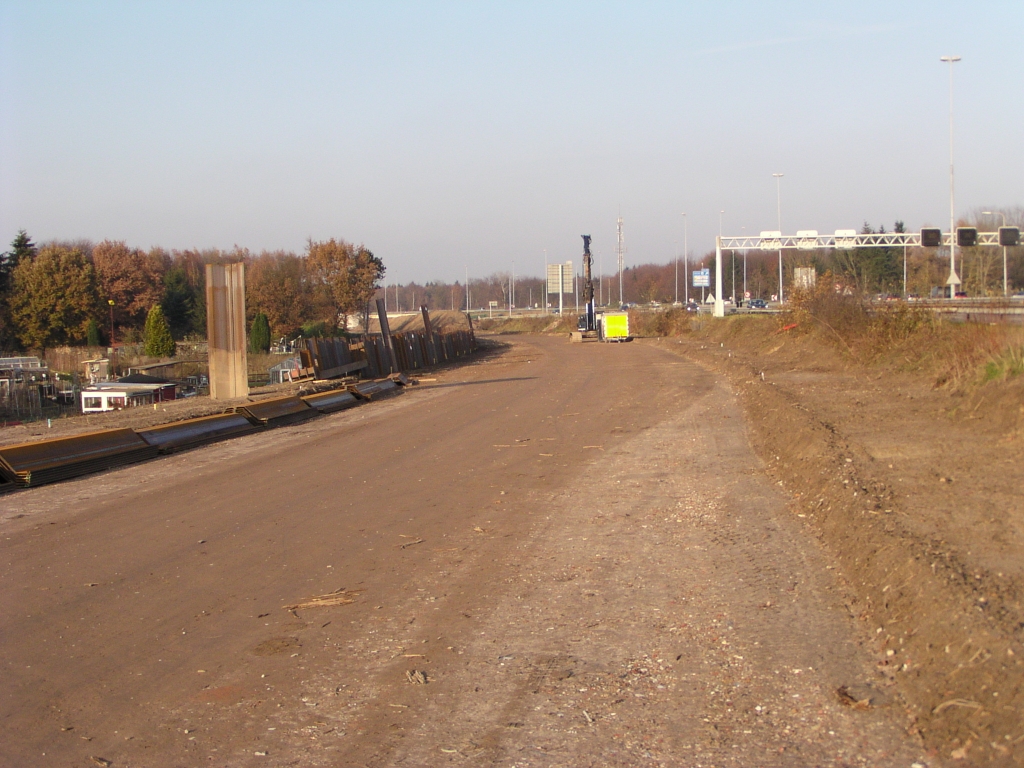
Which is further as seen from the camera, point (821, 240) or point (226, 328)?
point (821, 240)

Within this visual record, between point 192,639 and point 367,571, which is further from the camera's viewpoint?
→ point 367,571

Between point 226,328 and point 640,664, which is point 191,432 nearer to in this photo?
point 226,328

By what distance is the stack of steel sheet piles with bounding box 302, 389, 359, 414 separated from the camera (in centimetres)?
2158

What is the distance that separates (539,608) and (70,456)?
9555 mm

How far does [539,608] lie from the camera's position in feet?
22.2

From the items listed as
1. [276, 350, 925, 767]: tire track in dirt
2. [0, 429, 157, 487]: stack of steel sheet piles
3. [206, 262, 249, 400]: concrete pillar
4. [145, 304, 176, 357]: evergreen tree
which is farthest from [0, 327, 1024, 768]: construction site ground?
[145, 304, 176, 357]: evergreen tree

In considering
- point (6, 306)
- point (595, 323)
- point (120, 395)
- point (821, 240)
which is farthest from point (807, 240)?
point (6, 306)

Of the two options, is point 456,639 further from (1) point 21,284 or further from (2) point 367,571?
(1) point 21,284

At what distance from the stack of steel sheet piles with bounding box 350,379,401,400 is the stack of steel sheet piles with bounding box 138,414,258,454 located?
624 cm

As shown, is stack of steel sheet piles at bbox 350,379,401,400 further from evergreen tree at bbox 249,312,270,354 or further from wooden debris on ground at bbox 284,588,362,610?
evergreen tree at bbox 249,312,270,354

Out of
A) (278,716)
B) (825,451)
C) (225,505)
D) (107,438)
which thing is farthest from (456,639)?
(107,438)

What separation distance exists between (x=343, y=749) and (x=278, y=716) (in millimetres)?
608

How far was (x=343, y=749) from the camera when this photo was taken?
15.2 feet

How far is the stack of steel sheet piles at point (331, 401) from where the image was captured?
850 inches
